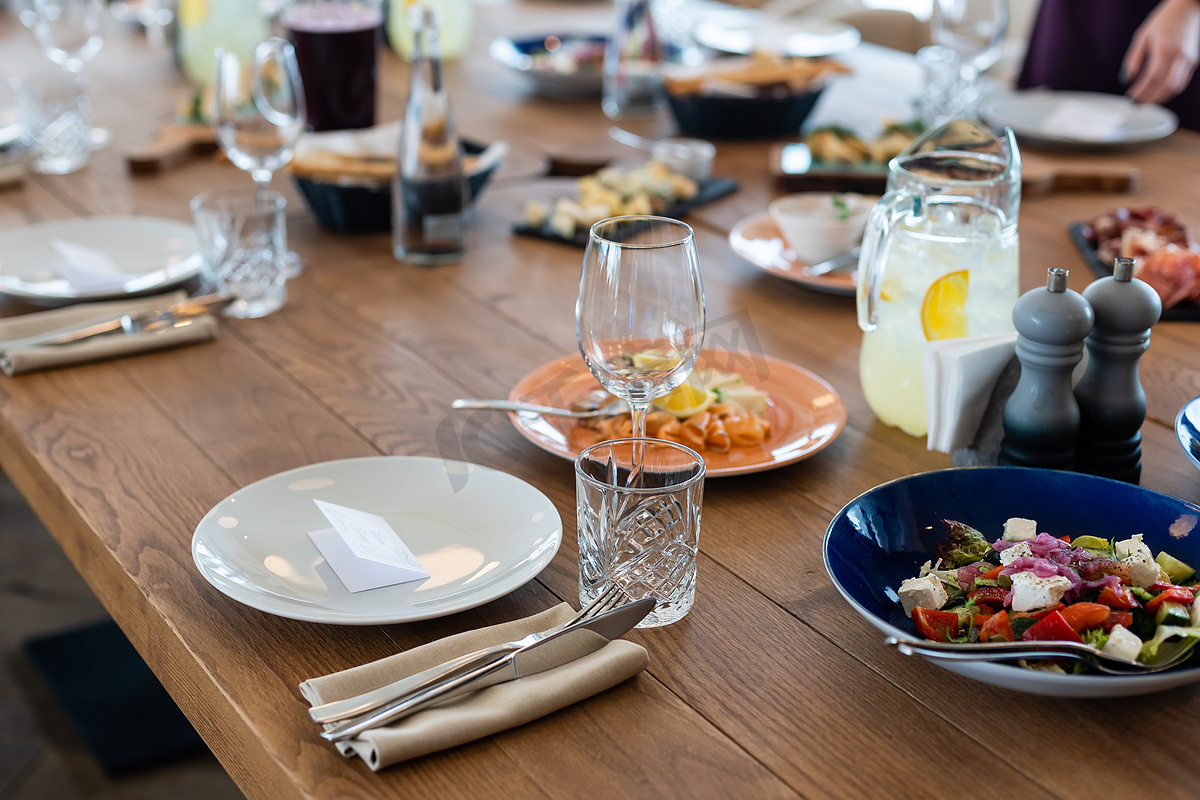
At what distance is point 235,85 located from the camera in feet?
4.68

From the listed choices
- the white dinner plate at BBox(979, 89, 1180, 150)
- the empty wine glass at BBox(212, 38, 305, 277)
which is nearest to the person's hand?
the white dinner plate at BBox(979, 89, 1180, 150)

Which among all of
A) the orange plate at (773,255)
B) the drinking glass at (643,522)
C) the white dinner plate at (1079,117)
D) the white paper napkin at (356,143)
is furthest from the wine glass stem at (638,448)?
the white dinner plate at (1079,117)

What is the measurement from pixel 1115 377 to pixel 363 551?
1.98ft

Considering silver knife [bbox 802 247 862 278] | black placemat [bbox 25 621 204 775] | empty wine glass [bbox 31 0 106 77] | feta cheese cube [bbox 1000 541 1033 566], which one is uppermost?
empty wine glass [bbox 31 0 106 77]

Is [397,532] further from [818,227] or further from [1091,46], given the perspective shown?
[1091,46]

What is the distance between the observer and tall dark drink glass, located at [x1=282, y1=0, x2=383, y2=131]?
6.00 ft

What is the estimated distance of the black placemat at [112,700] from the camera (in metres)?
1.84

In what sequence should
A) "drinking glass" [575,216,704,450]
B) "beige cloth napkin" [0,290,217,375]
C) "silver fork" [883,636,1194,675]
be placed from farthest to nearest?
"beige cloth napkin" [0,290,217,375] < "drinking glass" [575,216,704,450] < "silver fork" [883,636,1194,675]

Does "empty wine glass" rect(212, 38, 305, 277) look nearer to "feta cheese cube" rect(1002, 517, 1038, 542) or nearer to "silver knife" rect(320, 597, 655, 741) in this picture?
"silver knife" rect(320, 597, 655, 741)

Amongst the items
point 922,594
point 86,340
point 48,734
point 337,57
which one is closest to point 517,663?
point 922,594

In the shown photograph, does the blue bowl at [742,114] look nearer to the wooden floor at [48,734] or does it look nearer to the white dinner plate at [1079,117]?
the white dinner plate at [1079,117]

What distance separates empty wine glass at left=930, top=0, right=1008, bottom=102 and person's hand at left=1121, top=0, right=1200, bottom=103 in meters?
0.38

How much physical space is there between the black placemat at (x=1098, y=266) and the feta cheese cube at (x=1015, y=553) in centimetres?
66

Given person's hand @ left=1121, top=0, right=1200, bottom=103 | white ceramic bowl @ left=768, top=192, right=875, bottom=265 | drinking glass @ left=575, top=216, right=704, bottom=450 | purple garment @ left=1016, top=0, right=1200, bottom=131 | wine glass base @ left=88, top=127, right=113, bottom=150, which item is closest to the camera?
drinking glass @ left=575, top=216, right=704, bottom=450
